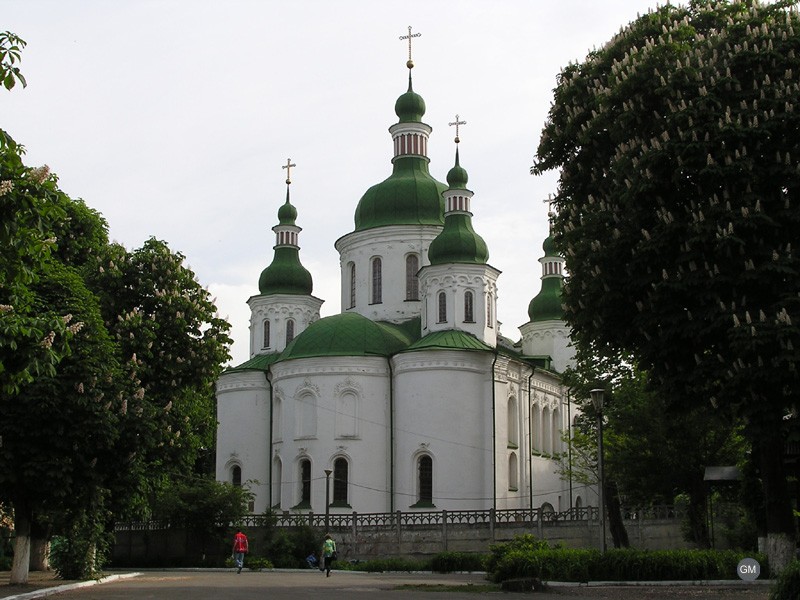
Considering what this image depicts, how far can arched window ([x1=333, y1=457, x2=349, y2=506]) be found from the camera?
150ft

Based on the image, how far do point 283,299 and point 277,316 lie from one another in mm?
943

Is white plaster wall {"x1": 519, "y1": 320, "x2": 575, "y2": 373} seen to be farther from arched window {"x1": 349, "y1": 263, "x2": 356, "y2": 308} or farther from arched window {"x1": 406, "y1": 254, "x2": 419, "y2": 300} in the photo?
arched window {"x1": 349, "y1": 263, "x2": 356, "y2": 308}

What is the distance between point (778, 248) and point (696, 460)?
1759 cm

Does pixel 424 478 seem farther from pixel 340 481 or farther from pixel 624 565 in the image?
pixel 624 565

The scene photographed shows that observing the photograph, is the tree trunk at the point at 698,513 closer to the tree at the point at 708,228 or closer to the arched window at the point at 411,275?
the tree at the point at 708,228

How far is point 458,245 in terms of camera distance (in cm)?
4878

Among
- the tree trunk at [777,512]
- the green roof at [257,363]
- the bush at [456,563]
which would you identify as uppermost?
the green roof at [257,363]

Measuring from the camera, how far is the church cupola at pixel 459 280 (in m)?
48.3

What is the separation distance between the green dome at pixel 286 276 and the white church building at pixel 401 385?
0.15 m

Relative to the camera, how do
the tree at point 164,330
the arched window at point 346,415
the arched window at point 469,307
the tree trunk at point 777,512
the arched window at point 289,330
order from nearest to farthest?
the tree trunk at point 777,512, the tree at point 164,330, the arched window at point 346,415, the arched window at point 469,307, the arched window at point 289,330

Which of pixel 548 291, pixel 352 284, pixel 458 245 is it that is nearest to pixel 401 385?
pixel 458 245

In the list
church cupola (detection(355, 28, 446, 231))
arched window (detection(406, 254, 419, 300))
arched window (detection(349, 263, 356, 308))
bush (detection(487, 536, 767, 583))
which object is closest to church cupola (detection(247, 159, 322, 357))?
arched window (detection(349, 263, 356, 308))

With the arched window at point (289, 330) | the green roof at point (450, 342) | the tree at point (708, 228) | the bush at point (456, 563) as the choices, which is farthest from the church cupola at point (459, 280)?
the tree at point (708, 228)

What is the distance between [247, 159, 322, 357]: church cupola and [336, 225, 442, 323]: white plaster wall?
4570 millimetres
